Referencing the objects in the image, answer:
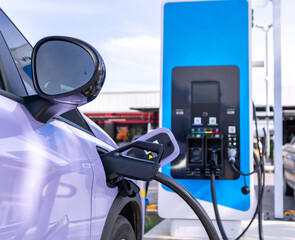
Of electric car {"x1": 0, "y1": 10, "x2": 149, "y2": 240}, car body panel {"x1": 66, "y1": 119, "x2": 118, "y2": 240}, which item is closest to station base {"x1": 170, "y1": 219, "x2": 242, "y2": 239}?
car body panel {"x1": 66, "y1": 119, "x2": 118, "y2": 240}

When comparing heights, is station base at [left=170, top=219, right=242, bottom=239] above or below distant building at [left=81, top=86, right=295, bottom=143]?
below

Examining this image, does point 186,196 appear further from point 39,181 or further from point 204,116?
point 204,116

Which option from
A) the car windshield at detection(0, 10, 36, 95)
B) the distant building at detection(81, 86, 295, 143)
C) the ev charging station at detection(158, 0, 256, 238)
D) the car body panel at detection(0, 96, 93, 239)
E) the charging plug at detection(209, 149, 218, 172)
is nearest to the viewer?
the car body panel at detection(0, 96, 93, 239)

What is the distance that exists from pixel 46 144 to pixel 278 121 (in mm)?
5926

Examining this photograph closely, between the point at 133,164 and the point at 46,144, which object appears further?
the point at 133,164

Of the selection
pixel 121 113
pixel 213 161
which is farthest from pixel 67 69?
pixel 121 113

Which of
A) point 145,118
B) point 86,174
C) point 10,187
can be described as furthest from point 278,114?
point 145,118

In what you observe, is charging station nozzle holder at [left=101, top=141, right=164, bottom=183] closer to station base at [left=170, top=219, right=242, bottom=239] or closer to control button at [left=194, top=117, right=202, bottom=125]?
control button at [left=194, top=117, right=202, bottom=125]

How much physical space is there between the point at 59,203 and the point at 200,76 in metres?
4.02

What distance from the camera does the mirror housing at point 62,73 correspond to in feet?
4.24

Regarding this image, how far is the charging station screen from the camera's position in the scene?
16.9 ft

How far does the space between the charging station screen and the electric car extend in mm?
3650

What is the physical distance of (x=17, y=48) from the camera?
1.66m

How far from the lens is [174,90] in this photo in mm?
5250
